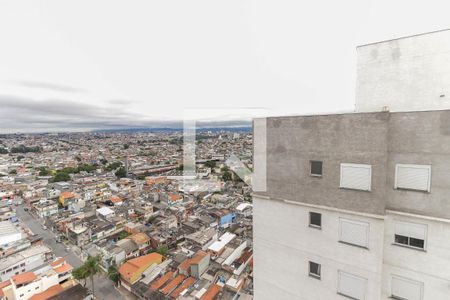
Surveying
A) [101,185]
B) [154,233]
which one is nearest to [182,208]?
[154,233]

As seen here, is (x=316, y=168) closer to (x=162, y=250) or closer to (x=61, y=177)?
(x=162, y=250)

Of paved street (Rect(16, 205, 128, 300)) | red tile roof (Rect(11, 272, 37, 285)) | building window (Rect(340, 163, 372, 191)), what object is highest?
building window (Rect(340, 163, 372, 191))

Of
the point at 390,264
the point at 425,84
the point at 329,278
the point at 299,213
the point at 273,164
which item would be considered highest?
the point at 425,84

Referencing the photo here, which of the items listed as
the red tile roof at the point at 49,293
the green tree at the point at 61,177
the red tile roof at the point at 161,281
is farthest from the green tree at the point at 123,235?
the green tree at the point at 61,177

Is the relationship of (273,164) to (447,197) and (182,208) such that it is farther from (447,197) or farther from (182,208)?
(182,208)

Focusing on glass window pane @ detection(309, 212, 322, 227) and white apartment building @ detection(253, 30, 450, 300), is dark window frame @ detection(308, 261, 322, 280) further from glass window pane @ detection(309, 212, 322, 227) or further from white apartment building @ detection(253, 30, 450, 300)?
glass window pane @ detection(309, 212, 322, 227)

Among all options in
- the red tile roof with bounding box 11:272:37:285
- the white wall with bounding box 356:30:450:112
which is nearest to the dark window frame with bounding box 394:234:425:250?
the white wall with bounding box 356:30:450:112

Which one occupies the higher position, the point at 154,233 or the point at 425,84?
the point at 425,84

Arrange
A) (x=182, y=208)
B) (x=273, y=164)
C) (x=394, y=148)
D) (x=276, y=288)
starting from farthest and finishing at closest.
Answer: (x=182, y=208) → (x=276, y=288) → (x=273, y=164) → (x=394, y=148)
